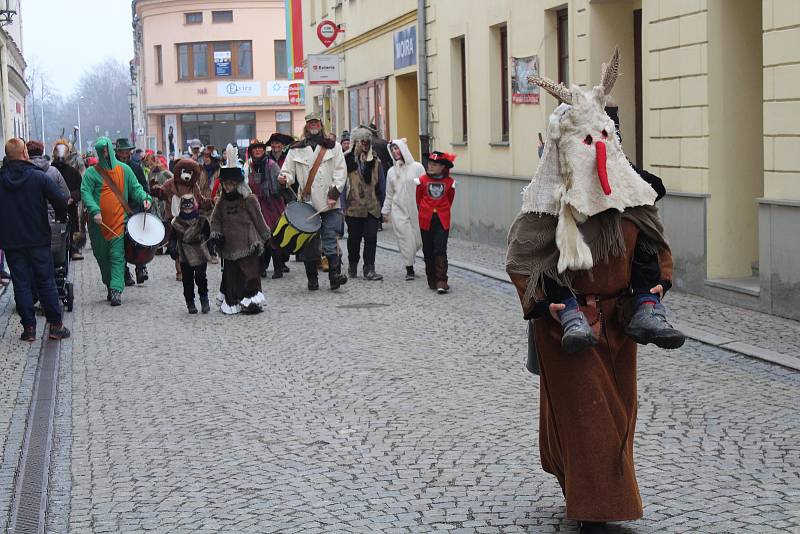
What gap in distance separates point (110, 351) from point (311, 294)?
4128 mm

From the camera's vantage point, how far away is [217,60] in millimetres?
66750

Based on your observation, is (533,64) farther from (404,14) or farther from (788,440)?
(788,440)

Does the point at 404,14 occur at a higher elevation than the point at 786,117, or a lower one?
higher

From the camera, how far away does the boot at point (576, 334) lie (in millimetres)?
5266

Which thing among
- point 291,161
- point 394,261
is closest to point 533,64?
point 394,261

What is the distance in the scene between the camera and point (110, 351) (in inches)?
450

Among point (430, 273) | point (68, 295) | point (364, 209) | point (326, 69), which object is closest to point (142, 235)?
point (68, 295)

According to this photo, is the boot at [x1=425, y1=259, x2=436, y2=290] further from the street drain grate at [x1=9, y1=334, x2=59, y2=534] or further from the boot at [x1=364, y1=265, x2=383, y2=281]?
the street drain grate at [x1=9, y1=334, x2=59, y2=534]

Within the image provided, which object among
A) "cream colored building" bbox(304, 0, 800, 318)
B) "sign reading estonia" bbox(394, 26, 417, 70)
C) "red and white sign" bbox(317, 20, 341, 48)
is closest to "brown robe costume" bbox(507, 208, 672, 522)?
"cream colored building" bbox(304, 0, 800, 318)

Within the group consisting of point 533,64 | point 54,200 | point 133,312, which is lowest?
point 133,312

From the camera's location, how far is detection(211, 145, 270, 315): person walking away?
44.5 ft

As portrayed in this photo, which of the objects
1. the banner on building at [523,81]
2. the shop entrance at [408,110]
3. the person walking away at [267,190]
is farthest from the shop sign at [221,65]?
the person walking away at [267,190]

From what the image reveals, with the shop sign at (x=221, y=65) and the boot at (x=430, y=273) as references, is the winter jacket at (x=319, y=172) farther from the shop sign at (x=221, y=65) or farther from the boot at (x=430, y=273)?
the shop sign at (x=221, y=65)

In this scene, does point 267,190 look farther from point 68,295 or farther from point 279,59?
point 279,59
